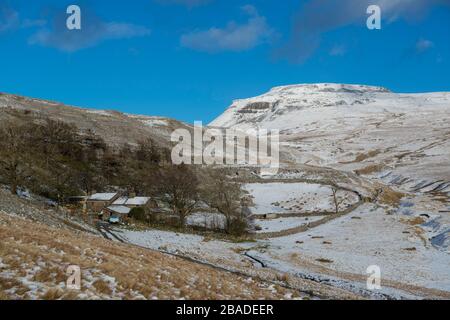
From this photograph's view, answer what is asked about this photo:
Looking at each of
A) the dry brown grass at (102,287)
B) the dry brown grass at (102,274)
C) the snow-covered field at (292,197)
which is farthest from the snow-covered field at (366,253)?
the dry brown grass at (102,287)

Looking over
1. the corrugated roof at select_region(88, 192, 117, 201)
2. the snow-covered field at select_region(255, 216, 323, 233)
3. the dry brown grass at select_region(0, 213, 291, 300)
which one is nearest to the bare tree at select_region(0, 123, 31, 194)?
the corrugated roof at select_region(88, 192, 117, 201)

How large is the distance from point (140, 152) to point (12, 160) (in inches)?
1675

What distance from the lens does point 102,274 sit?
1814 centimetres

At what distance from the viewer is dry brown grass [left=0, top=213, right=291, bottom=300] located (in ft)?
51.8

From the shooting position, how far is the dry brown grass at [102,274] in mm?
15779

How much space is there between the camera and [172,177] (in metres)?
70.0

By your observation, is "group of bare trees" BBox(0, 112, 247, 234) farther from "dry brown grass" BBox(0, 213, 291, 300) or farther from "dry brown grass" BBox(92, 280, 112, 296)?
"dry brown grass" BBox(92, 280, 112, 296)

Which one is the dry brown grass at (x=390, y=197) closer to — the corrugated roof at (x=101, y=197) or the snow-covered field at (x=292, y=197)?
the snow-covered field at (x=292, y=197)

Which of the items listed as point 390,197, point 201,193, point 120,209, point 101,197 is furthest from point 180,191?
point 390,197

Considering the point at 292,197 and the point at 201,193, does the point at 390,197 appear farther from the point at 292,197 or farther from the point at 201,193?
the point at 201,193

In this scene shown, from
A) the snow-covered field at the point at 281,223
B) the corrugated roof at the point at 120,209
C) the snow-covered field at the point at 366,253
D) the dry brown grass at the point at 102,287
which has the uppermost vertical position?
the dry brown grass at the point at 102,287


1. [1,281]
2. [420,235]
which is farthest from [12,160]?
[420,235]

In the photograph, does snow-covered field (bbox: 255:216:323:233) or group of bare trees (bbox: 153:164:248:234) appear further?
snow-covered field (bbox: 255:216:323:233)

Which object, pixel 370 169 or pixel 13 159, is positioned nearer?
pixel 13 159
